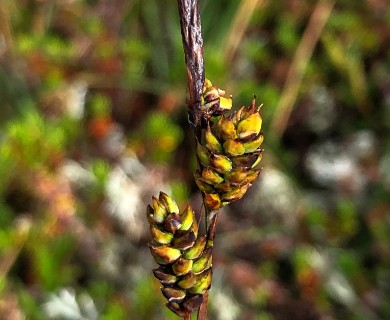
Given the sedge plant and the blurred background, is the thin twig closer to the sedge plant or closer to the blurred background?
the blurred background

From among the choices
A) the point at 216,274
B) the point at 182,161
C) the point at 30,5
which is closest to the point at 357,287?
the point at 216,274

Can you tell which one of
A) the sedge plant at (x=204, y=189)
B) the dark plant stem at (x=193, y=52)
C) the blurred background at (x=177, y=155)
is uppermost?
the dark plant stem at (x=193, y=52)

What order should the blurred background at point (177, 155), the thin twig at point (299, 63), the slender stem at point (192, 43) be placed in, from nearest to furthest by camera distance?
the slender stem at point (192, 43) < the blurred background at point (177, 155) < the thin twig at point (299, 63)

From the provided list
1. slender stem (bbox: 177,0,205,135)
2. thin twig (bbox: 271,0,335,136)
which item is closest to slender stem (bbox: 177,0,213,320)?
slender stem (bbox: 177,0,205,135)

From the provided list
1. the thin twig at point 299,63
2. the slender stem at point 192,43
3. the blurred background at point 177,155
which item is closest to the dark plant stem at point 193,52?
the slender stem at point 192,43

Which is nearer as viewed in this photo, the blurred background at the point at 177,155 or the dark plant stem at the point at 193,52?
the dark plant stem at the point at 193,52

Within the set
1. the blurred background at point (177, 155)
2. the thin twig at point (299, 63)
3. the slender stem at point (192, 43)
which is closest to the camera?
the slender stem at point (192, 43)

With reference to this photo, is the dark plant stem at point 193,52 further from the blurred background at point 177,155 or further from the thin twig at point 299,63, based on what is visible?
the thin twig at point 299,63

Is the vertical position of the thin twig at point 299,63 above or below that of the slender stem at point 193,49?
below
